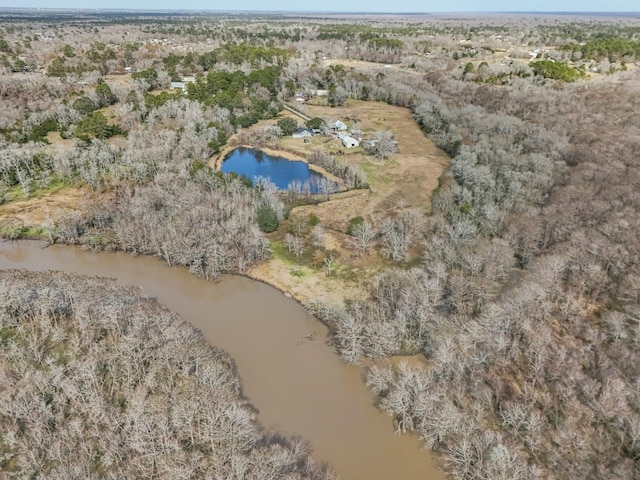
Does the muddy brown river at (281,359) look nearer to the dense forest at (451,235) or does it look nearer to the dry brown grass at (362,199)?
the dense forest at (451,235)

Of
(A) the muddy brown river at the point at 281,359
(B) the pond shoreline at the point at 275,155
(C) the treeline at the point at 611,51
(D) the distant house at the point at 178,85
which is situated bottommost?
(A) the muddy brown river at the point at 281,359

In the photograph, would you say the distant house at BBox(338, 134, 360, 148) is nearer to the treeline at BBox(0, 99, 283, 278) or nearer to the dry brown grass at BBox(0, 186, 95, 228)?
the treeline at BBox(0, 99, 283, 278)

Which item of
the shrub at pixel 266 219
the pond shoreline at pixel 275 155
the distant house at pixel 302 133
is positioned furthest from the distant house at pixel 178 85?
the shrub at pixel 266 219

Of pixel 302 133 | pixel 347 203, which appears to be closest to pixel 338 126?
pixel 302 133

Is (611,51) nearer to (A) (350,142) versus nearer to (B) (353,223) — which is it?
(A) (350,142)

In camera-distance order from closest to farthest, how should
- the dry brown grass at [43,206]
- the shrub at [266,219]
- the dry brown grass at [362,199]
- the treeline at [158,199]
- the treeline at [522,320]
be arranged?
the treeline at [522,320]
the dry brown grass at [362,199]
the treeline at [158,199]
the shrub at [266,219]
the dry brown grass at [43,206]

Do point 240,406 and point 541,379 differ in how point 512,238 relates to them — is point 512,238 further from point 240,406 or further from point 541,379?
point 240,406
